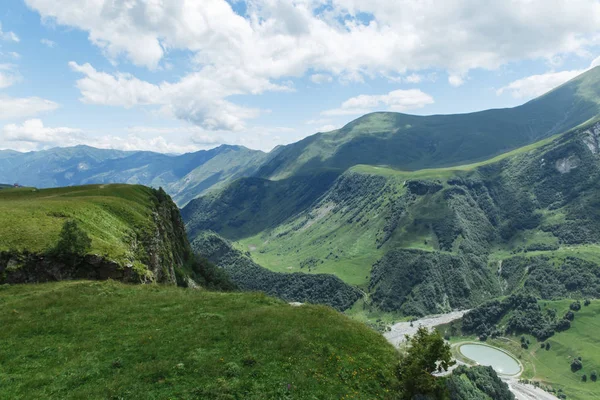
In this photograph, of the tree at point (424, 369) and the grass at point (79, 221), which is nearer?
the tree at point (424, 369)

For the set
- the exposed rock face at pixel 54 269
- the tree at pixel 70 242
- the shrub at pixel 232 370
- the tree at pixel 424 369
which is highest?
the tree at pixel 70 242

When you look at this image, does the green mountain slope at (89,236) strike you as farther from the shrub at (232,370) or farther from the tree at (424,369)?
the tree at (424,369)

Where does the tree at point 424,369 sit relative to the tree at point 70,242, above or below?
below

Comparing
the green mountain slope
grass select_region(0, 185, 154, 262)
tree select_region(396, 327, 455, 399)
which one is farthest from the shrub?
grass select_region(0, 185, 154, 262)

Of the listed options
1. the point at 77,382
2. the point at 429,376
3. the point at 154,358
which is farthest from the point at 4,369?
the point at 429,376

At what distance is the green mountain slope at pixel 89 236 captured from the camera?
52.0 m

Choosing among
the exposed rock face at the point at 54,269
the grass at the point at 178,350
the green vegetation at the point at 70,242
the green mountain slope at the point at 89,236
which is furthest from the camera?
the green vegetation at the point at 70,242

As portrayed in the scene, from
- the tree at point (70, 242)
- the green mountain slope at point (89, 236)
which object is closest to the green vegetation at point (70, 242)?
the tree at point (70, 242)

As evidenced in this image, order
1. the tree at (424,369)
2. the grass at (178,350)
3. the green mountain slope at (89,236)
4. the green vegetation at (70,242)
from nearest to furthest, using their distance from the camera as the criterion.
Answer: the grass at (178,350)
the tree at (424,369)
the green mountain slope at (89,236)
the green vegetation at (70,242)

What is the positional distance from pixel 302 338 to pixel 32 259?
145 feet

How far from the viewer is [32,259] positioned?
52031 millimetres

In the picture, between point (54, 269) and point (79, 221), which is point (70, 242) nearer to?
point (54, 269)

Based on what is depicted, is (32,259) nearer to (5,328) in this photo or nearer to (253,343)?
(5,328)

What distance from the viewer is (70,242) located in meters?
53.8
